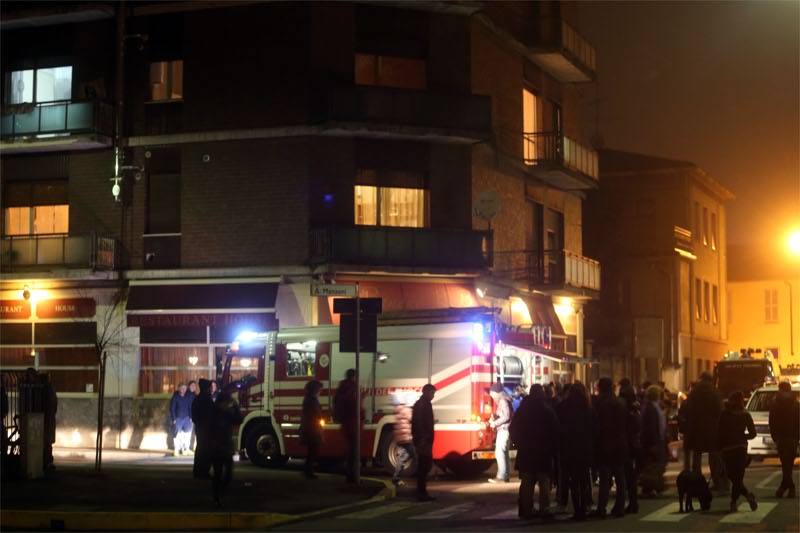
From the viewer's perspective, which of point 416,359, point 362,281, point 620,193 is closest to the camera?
point 416,359

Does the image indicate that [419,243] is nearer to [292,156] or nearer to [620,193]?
[292,156]

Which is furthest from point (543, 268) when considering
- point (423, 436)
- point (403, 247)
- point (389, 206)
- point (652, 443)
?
point (423, 436)

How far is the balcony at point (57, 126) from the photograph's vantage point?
3275 centimetres

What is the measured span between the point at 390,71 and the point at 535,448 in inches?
760

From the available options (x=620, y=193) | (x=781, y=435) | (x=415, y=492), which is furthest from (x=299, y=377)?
(x=620, y=193)

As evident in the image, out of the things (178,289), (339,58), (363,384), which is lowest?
(363,384)

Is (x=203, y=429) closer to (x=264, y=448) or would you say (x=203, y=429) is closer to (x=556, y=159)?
(x=264, y=448)

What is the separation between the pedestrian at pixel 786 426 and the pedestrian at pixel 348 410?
6.97m

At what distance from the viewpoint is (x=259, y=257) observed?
105ft

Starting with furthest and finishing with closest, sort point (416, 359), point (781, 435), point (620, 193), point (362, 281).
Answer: point (620, 193)
point (362, 281)
point (416, 359)
point (781, 435)

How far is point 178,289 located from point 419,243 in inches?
265

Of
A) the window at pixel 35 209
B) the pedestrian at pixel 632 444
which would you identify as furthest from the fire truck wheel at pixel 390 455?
the window at pixel 35 209

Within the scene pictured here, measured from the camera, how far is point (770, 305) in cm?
7300

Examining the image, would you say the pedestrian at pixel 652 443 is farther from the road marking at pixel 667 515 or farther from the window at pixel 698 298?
the window at pixel 698 298
